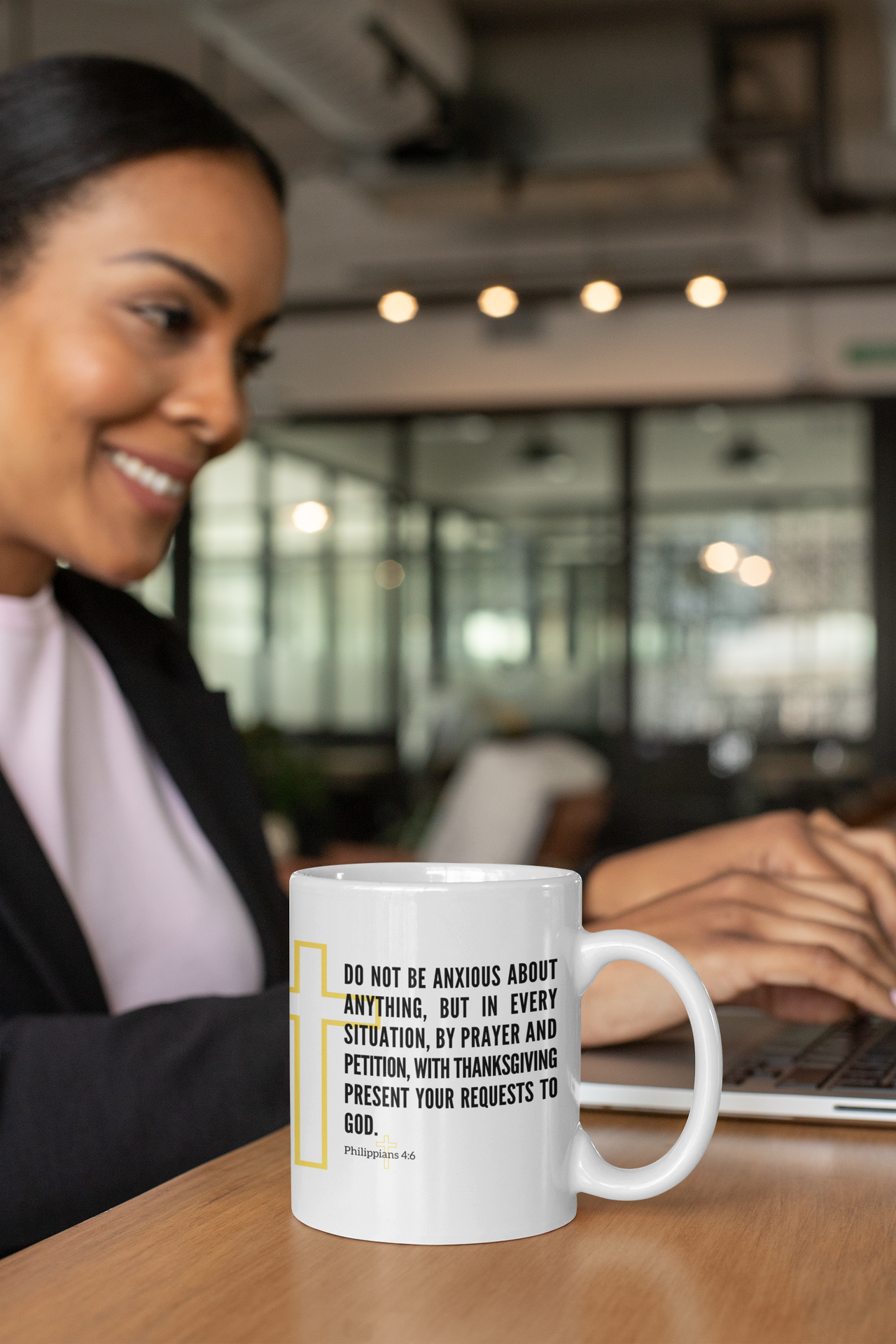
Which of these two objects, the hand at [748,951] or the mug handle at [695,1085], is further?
the hand at [748,951]

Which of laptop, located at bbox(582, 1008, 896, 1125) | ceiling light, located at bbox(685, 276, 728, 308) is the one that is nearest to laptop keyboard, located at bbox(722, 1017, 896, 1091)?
laptop, located at bbox(582, 1008, 896, 1125)

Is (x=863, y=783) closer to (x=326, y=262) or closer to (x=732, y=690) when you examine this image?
(x=732, y=690)

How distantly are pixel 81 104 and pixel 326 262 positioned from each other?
600 cm

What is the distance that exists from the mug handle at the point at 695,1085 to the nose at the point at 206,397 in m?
0.66

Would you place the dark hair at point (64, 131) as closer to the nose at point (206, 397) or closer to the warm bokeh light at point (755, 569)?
the nose at point (206, 397)

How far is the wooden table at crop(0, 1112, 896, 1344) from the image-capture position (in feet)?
1.39

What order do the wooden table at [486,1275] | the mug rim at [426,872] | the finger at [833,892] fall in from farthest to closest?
the finger at [833,892], the mug rim at [426,872], the wooden table at [486,1275]

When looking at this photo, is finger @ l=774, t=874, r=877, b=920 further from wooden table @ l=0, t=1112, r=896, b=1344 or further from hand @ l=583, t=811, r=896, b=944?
wooden table @ l=0, t=1112, r=896, b=1344

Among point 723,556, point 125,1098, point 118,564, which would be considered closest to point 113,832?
point 118,564

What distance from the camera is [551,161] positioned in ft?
16.6

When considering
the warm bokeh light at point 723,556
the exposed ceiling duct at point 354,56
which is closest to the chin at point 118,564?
the exposed ceiling duct at point 354,56

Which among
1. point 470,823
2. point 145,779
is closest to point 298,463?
point 470,823

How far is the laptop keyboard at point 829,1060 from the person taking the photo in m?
0.71

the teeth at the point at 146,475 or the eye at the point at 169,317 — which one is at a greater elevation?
the eye at the point at 169,317
